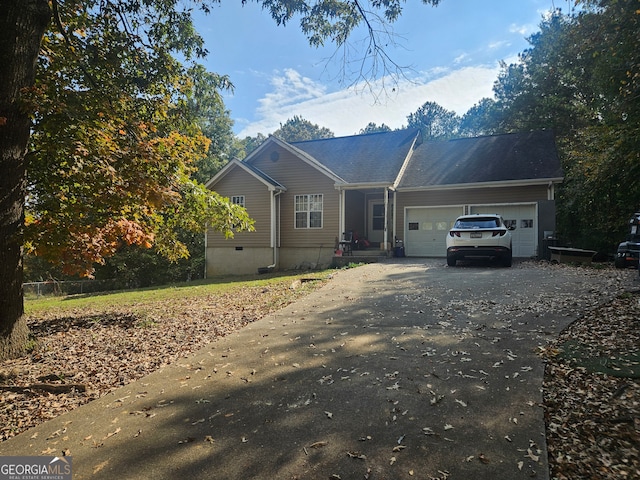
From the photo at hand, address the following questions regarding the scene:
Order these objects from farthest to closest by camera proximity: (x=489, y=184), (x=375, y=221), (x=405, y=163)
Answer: (x=375, y=221), (x=405, y=163), (x=489, y=184)

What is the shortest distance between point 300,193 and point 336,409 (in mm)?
15399

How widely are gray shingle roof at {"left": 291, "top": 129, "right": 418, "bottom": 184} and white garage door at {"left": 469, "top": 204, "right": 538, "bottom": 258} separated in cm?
509

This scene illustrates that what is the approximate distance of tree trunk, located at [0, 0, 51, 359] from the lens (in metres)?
4.92

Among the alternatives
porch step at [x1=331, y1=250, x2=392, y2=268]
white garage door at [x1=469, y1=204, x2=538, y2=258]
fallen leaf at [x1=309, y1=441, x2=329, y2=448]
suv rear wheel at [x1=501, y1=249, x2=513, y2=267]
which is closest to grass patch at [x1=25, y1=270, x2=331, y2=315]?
porch step at [x1=331, y1=250, x2=392, y2=268]

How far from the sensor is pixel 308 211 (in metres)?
18.2

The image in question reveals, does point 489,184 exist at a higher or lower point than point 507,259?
higher

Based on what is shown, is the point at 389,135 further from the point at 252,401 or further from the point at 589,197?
the point at 252,401

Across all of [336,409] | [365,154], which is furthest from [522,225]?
[336,409]

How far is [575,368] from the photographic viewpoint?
404 cm

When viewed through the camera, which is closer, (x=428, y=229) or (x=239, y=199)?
(x=428, y=229)

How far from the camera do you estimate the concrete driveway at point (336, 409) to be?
2.66 metres

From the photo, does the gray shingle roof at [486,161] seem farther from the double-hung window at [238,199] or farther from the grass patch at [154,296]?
the double-hung window at [238,199]

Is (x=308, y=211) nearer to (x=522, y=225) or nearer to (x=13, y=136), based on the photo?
(x=522, y=225)

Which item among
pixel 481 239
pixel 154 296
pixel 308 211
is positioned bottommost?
pixel 154 296
